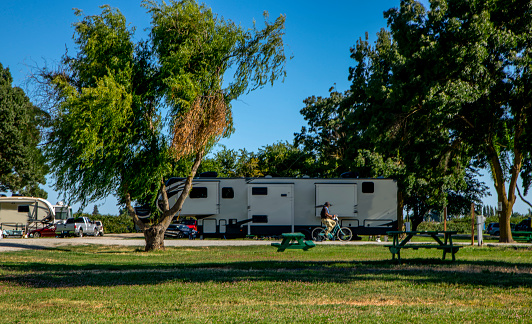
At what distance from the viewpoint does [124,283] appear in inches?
435

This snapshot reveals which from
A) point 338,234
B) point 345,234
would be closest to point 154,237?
point 338,234

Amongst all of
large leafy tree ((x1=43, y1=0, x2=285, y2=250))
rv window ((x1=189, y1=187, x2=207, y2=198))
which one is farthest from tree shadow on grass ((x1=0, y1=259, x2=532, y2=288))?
rv window ((x1=189, y1=187, x2=207, y2=198))

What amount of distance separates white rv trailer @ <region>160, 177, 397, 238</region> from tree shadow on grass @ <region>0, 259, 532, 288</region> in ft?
42.9

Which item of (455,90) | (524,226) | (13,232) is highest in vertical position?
(455,90)

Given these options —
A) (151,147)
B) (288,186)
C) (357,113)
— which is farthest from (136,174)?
(357,113)

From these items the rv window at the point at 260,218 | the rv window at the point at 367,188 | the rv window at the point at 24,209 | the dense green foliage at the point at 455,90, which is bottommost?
the rv window at the point at 260,218

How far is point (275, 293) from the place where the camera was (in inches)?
368

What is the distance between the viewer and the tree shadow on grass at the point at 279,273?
11.1 meters

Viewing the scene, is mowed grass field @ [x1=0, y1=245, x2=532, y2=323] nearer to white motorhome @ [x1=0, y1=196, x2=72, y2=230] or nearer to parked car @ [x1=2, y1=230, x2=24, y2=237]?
parked car @ [x1=2, y1=230, x2=24, y2=237]

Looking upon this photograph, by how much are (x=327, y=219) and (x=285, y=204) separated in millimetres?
2597

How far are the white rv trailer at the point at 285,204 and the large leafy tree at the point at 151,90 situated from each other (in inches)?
264

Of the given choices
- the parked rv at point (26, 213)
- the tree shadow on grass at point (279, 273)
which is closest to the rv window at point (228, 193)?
the tree shadow on grass at point (279, 273)

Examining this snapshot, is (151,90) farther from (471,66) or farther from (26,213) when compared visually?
(26,213)

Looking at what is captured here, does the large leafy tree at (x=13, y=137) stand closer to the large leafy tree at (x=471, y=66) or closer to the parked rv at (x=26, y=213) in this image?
the parked rv at (x=26, y=213)
